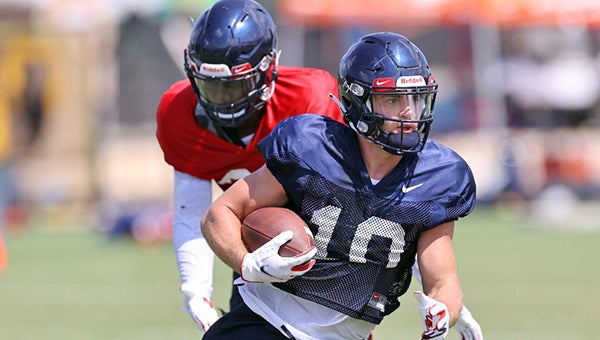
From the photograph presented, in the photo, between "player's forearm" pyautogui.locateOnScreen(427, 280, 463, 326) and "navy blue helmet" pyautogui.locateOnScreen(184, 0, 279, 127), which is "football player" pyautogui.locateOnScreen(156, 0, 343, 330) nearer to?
"navy blue helmet" pyautogui.locateOnScreen(184, 0, 279, 127)

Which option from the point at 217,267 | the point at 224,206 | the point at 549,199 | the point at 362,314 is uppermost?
the point at 224,206

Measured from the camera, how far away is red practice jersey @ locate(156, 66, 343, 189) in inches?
191

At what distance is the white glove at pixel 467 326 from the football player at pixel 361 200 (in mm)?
395

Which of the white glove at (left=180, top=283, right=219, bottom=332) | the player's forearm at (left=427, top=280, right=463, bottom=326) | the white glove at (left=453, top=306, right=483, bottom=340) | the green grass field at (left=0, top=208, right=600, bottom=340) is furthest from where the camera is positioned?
the green grass field at (left=0, top=208, right=600, bottom=340)

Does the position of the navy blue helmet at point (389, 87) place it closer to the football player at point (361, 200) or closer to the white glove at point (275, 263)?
the football player at point (361, 200)

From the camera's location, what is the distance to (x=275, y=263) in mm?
3656

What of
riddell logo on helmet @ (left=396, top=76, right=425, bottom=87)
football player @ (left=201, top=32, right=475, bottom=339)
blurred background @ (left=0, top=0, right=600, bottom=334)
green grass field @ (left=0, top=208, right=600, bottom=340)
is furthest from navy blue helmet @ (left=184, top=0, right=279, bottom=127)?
blurred background @ (left=0, top=0, right=600, bottom=334)

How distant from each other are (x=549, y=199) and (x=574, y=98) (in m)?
3.32

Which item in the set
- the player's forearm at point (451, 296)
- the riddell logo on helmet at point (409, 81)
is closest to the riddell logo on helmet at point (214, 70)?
the riddell logo on helmet at point (409, 81)

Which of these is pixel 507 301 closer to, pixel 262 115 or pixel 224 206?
pixel 262 115

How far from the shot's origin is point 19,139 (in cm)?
2088

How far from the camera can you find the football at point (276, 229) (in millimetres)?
3744

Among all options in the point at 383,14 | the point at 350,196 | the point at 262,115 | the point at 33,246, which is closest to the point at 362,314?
the point at 350,196

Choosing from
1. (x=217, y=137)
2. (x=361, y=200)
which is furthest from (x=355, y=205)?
(x=217, y=137)
